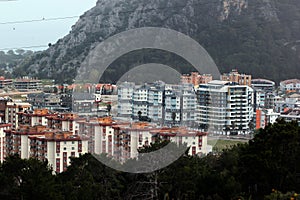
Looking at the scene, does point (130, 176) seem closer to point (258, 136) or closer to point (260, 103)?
point (258, 136)

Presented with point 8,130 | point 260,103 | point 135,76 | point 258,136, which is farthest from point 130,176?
point 135,76

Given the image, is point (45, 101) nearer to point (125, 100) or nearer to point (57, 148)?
point (125, 100)

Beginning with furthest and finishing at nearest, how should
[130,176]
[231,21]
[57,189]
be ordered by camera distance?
1. [231,21]
2. [130,176]
3. [57,189]

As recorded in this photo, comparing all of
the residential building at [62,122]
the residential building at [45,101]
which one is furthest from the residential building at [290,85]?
the residential building at [62,122]

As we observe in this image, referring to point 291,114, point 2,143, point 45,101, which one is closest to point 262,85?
point 291,114

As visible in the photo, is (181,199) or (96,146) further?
(96,146)

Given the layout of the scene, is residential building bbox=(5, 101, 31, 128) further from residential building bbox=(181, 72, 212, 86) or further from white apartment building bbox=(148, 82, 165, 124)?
residential building bbox=(181, 72, 212, 86)
